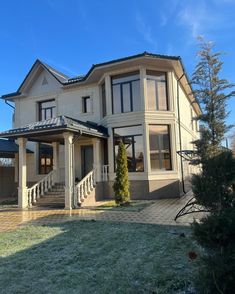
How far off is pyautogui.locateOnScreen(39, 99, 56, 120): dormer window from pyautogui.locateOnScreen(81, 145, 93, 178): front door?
3.44 metres

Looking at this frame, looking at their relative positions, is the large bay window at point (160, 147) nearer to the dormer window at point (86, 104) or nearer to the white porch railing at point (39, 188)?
the dormer window at point (86, 104)

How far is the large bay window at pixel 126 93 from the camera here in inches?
612

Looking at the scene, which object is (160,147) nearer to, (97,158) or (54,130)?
(97,158)

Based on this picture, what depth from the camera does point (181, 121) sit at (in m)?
18.0

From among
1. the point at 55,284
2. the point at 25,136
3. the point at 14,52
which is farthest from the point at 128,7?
the point at 55,284

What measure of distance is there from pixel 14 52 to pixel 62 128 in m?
8.31

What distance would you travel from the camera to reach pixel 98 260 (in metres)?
5.46

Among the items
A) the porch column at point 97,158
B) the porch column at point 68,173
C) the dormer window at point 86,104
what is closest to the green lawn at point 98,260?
the porch column at point 68,173

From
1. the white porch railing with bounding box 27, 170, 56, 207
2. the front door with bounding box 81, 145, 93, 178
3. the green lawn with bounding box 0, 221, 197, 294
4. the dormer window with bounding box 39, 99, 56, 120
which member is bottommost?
the green lawn with bounding box 0, 221, 197, 294

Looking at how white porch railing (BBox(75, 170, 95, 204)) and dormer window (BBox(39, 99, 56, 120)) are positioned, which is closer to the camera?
white porch railing (BBox(75, 170, 95, 204))

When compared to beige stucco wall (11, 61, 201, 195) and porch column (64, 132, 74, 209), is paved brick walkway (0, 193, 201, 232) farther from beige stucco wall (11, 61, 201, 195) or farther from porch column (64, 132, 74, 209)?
beige stucco wall (11, 61, 201, 195)

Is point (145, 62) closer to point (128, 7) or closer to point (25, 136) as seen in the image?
point (128, 7)

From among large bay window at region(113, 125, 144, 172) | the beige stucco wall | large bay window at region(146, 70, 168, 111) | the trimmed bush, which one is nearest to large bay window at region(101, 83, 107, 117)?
the beige stucco wall

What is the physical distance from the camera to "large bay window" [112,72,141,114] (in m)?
15.6
